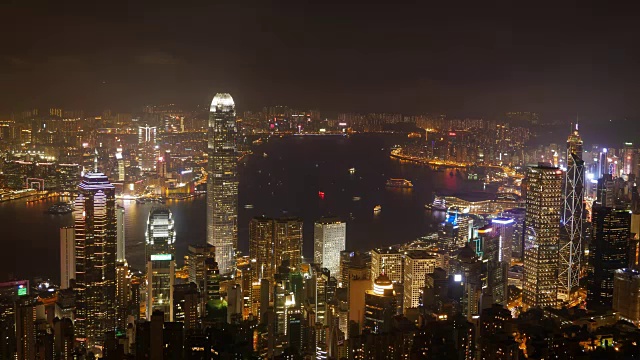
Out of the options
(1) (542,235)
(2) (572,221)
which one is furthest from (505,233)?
(2) (572,221)

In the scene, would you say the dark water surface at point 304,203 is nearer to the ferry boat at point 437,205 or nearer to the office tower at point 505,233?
the ferry boat at point 437,205

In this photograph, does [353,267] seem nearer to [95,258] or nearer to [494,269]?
[494,269]

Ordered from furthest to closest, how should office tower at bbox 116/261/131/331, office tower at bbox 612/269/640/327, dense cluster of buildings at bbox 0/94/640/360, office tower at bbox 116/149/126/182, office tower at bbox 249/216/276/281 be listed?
office tower at bbox 116/149/126/182 < office tower at bbox 249/216/276/281 < office tower at bbox 116/261/131/331 < office tower at bbox 612/269/640/327 < dense cluster of buildings at bbox 0/94/640/360

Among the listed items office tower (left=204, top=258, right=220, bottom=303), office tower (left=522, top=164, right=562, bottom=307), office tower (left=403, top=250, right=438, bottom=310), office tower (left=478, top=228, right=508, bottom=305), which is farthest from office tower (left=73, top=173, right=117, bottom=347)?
office tower (left=522, top=164, right=562, bottom=307)

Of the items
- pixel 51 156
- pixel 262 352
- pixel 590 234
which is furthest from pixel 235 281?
pixel 590 234

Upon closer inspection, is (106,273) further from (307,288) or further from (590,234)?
(590,234)

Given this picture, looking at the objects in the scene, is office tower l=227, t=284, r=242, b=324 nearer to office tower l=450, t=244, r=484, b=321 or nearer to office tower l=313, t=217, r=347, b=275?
office tower l=313, t=217, r=347, b=275

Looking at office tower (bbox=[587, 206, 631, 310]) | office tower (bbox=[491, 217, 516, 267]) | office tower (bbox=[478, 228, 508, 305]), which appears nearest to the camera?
office tower (bbox=[587, 206, 631, 310])
